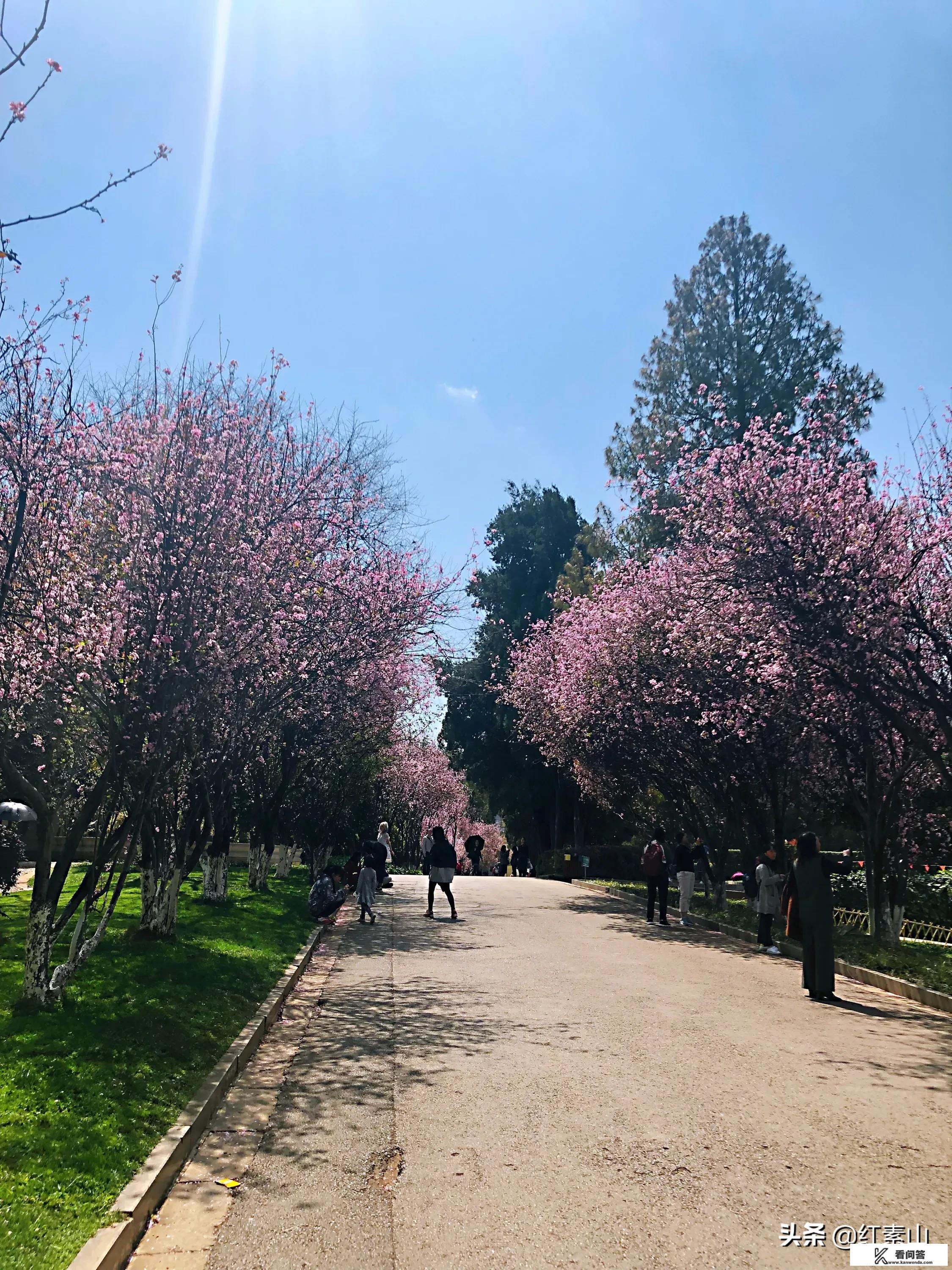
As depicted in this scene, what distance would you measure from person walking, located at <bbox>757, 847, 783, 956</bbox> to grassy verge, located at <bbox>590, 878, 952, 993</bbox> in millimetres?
1021

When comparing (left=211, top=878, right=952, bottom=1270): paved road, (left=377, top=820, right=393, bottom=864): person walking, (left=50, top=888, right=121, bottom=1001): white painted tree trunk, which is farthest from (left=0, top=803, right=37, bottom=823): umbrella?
(left=211, top=878, right=952, bottom=1270): paved road

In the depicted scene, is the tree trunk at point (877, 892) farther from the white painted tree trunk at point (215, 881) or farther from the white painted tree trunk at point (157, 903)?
the white painted tree trunk at point (215, 881)

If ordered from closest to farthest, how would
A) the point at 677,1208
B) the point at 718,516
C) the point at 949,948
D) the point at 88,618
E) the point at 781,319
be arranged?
the point at 677,1208 < the point at 88,618 < the point at 718,516 < the point at 949,948 < the point at 781,319

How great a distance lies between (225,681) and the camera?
1239 centimetres

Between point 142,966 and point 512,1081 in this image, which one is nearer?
point 512,1081

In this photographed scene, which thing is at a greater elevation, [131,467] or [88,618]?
[131,467]

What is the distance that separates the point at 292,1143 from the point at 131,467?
7.96 metres

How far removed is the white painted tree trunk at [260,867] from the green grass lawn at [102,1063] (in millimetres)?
10193

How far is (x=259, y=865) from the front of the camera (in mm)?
24953

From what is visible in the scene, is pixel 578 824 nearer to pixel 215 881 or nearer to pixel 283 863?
pixel 283 863

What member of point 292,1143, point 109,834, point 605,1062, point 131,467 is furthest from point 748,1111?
point 131,467

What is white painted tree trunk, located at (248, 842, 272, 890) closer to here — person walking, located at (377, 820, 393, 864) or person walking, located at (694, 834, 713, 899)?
person walking, located at (377, 820, 393, 864)

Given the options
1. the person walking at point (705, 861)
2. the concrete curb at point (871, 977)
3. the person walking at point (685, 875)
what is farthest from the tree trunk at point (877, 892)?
the person walking at point (705, 861)

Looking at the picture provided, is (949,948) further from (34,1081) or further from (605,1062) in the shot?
(34,1081)
